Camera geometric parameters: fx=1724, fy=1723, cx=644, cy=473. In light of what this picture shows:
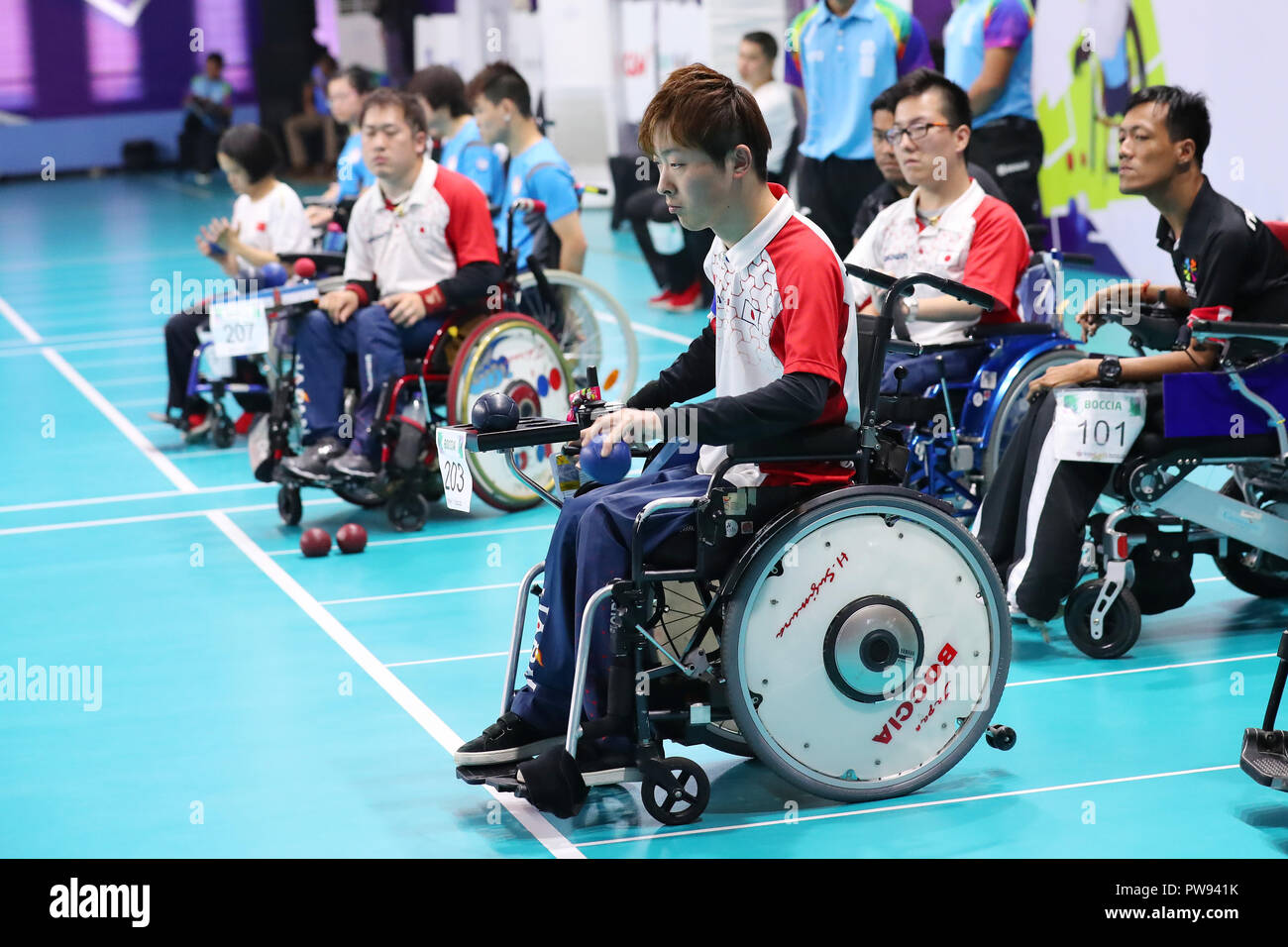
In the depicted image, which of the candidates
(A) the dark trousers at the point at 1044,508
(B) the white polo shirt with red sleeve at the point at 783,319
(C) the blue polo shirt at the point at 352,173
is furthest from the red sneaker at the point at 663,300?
(B) the white polo shirt with red sleeve at the point at 783,319

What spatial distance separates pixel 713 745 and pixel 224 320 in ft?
9.59

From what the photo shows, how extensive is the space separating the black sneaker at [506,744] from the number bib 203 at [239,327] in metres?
2.73

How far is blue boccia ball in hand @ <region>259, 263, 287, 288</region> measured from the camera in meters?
6.26

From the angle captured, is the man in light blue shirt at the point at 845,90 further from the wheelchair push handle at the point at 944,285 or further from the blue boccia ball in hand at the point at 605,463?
the blue boccia ball in hand at the point at 605,463

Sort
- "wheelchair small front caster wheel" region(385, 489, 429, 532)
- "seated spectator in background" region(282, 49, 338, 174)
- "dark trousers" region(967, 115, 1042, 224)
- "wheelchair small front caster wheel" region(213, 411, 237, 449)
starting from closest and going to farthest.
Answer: "wheelchair small front caster wheel" region(385, 489, 429, 532), "wheelchair small front caster wheel" region(213, 411, 237, 449), "dark trousers" region(967, 115, 1042, 224), "seated spectator in background" region(282, 49, 338, 174)

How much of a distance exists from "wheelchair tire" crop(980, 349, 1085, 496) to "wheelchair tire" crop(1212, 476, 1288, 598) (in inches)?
22.0

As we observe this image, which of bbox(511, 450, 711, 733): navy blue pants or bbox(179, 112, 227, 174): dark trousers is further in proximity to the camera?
bbox(179, 112, 227, 174): dark trousers

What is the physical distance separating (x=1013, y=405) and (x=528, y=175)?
2.58 metres

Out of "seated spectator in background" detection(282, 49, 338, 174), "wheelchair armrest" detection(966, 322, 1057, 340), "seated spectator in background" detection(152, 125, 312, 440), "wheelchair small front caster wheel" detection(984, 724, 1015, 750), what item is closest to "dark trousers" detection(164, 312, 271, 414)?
"seated spectator in background" detection(152, 125, 312, 440)

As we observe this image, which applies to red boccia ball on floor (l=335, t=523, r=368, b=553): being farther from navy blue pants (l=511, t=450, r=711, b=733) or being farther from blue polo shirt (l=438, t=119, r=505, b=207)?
navy blue pants (l=511, t=450, r=711, b=733)

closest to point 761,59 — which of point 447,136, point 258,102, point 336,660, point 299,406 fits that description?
point 447,136

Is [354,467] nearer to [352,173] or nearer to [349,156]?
[352,173]

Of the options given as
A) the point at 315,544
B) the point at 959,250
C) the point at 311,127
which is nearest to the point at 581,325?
the point at 315,544

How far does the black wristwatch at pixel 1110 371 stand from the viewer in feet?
13.7
